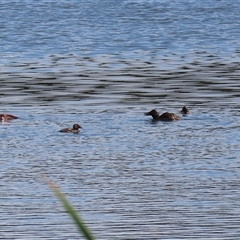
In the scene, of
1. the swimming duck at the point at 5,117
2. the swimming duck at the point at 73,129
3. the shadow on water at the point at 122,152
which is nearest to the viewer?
the shadow on water at the point at 122,152

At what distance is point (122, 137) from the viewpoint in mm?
16375

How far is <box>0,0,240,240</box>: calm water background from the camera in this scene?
11.2 meters

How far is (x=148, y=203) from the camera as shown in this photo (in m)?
11.9

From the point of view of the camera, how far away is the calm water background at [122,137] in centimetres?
1121

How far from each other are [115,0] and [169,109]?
41.2 meters

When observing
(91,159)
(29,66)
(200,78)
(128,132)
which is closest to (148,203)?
(91,159)

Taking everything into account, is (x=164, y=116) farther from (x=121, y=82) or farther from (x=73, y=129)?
(x=121, y=82)

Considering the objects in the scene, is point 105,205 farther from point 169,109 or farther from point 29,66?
point 29,66

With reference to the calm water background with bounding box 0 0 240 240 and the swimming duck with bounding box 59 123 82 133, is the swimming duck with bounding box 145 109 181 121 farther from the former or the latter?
the swimming duck with bounding box 59 123 82 133

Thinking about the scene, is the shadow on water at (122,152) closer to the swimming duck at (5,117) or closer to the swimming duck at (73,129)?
the swimming duck at (73,129)

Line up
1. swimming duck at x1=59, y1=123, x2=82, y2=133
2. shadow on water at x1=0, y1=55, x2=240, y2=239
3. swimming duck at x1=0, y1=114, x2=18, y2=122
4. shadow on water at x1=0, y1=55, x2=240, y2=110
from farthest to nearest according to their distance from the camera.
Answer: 1. shadow on water at x1=0, y1=55, x2=240, y2=110
2. swimming duck at x1=0, y1=114, x2=18, y2=122
3. swimming duck at x1=59, y1=123, x2=82, y2=133
4. shadow on water at x1=0, y1=55, x2=240, y2=239

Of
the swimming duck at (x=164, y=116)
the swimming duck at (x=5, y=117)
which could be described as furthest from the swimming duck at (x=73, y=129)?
the swimming duck at (x=164, y=116)

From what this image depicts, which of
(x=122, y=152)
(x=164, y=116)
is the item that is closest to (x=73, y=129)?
(x=122, y=152)

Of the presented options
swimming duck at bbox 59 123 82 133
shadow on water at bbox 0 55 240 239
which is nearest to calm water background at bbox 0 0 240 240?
shadow on water at bbox 0 55 240 239
